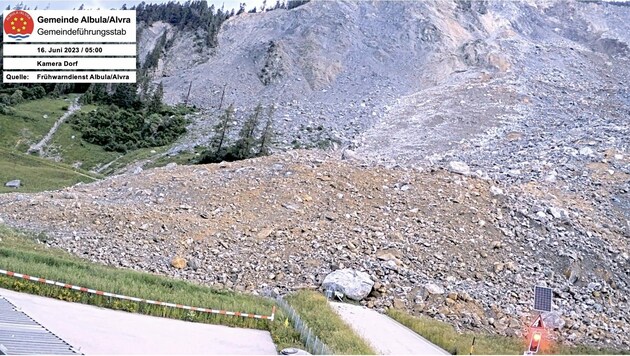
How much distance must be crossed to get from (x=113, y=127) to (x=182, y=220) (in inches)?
1839

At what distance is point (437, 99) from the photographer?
206ft

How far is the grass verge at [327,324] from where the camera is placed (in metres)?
14.4

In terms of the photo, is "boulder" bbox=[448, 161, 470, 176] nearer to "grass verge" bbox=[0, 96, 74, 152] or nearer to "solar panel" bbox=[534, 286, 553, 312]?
"solar panel" bbox=[534, 286, 553, 312]

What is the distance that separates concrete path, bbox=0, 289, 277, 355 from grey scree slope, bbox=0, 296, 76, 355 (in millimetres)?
314

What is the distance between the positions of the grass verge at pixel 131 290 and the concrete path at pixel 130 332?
35 cm

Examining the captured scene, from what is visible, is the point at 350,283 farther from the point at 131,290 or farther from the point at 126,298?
the point at 126,298

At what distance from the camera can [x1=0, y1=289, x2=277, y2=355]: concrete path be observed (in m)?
11.9

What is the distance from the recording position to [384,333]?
16766 mm
